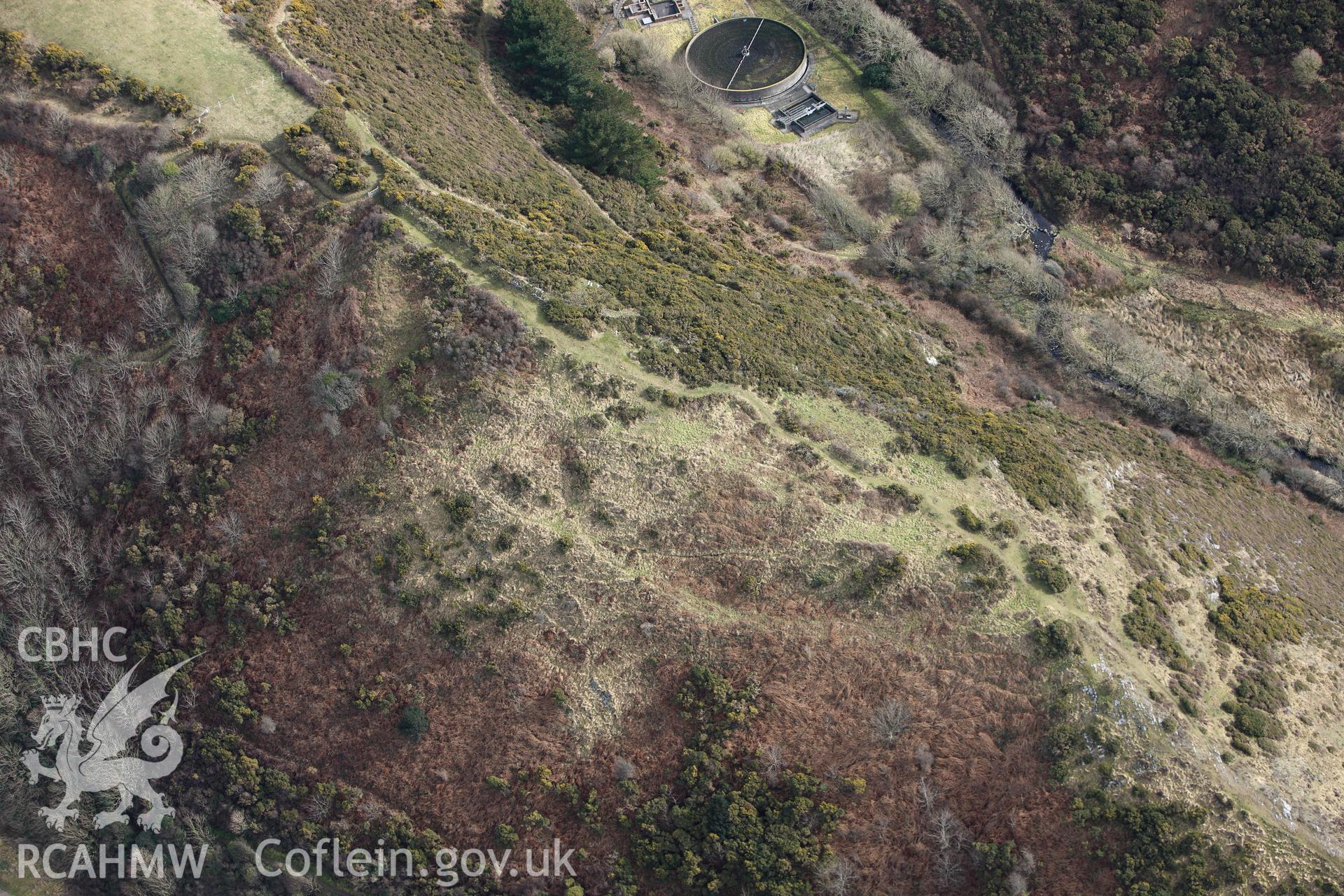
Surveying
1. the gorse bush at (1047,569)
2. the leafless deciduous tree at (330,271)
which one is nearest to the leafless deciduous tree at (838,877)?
the gorse bush at (1047,569)

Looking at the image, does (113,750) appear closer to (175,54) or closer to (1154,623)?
(175,54)

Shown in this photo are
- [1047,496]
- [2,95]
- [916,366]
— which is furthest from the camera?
[916,366]

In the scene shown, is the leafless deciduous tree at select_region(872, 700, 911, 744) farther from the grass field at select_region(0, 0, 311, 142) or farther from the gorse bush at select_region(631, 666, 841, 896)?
the grass field at select_region(0, 0, 311, 142)

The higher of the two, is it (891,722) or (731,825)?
(891,722)

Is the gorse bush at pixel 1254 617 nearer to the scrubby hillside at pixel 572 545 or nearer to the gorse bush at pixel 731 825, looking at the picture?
the scrubby hillside at pixel 572 545

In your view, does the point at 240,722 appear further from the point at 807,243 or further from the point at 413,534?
the point at 807,243

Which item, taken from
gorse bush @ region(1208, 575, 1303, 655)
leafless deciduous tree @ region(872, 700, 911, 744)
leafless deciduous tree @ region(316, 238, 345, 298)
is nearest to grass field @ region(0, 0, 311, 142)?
leafless deciduous tree @ region(316, 238, 345, 298)

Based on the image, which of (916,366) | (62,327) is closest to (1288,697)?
(916,366)

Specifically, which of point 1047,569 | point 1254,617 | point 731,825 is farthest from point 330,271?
point 1254,617
